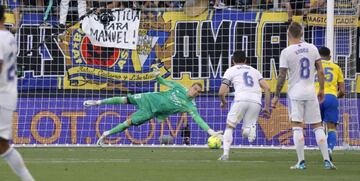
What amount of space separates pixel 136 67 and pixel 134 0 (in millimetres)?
1846

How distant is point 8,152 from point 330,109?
8.44 metres

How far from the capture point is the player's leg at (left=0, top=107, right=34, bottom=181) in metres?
10.6

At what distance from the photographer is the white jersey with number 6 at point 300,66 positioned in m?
14.9

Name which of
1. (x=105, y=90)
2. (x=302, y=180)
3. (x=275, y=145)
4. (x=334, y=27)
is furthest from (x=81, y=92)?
(x=302, y=180)

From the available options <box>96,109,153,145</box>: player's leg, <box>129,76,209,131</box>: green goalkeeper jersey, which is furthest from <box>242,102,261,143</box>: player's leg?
<box>96,109,153,145</box>: player's leg

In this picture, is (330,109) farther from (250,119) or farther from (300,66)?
(300,66)

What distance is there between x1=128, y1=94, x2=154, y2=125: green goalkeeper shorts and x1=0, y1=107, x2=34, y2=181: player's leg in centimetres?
1107

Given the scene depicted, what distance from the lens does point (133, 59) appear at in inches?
971

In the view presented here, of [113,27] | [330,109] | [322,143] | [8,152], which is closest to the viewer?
[8,152]

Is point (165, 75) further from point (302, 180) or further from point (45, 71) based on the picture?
point (302, 180)

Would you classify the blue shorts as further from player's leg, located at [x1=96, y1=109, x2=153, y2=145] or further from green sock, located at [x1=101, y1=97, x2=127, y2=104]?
green sock, located at [x1=101, y1=97, x2=127, y2=104]

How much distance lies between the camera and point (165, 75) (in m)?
24.3

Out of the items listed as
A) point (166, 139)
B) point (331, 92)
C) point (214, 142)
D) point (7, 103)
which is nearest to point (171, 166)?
point (331, 92)

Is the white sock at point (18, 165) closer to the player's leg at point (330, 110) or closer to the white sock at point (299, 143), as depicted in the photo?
→ the white sock at point (299, 143)
